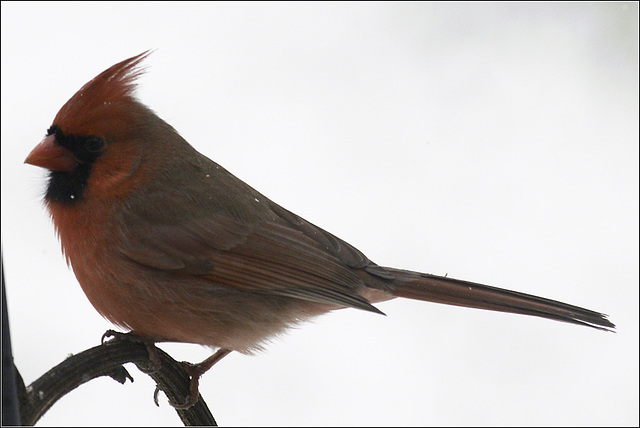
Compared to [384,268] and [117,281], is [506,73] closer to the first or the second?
[384,268]

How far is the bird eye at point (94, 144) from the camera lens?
2201mm

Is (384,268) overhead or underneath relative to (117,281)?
overhead

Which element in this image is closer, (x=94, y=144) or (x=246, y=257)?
(x=94, y=144)

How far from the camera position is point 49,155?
7.04 ft

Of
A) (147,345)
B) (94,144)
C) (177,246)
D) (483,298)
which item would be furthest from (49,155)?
(483,298)

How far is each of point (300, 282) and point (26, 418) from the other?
1.03 metres

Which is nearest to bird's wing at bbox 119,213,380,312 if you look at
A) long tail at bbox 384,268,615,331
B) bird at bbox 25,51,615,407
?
bird at bbox 25,51,615,407

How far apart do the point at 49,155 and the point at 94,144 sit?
0.12 meters

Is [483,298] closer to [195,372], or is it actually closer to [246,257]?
[246,257]

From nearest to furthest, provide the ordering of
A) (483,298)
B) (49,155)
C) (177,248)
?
(49,155) < (177,248) < (483,298)

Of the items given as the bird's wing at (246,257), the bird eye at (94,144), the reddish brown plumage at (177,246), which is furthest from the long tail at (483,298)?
the bird eye at (94,144)

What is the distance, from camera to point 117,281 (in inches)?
85.2

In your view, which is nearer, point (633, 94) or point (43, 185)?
point (43, 185)

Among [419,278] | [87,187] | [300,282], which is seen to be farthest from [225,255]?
[419,278]
